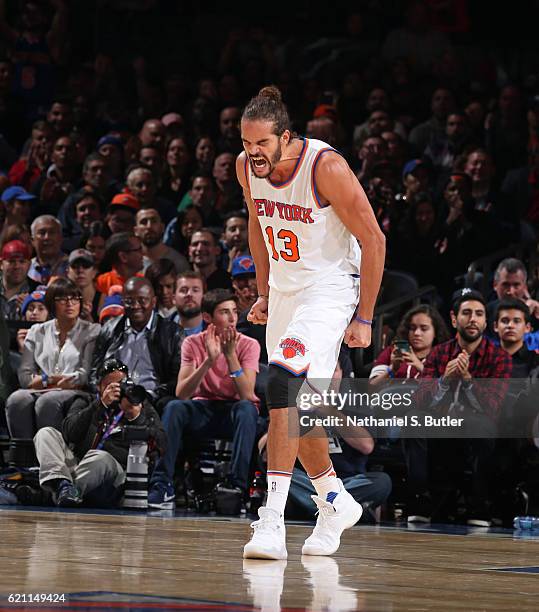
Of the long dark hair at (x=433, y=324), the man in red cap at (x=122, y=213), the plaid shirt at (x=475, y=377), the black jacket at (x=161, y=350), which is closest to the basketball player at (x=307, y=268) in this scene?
the plaid shirt at (x=475, y=377)

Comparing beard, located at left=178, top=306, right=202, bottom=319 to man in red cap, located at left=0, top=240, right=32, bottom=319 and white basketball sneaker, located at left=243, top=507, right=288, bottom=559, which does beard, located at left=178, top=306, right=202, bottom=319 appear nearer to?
man in red cap, located at left=0, top=240, right=32, bottom=319

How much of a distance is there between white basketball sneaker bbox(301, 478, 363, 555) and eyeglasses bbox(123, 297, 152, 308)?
3.77 metres

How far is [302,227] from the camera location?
200 inches

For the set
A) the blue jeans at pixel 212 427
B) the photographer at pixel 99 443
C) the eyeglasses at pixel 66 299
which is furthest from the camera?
the eyeglasses at pixel 66 299

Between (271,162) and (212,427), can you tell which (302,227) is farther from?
(212,427)

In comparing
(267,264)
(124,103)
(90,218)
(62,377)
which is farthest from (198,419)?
(124,103)

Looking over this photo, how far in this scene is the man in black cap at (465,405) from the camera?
767 cm

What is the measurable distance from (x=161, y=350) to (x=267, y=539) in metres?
4.17

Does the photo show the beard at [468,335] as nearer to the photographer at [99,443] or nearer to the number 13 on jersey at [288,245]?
the photographer at [99,443]

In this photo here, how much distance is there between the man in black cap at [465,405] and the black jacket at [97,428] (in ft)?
5.59

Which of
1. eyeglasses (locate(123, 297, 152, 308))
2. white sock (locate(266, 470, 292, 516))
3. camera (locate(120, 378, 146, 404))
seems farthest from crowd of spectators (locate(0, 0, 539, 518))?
white sock (locate(266, 470, 292, 516))

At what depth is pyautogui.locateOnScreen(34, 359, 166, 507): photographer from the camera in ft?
25.6

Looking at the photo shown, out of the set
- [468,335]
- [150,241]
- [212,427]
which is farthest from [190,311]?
[468,335]

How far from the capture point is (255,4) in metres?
16.0
